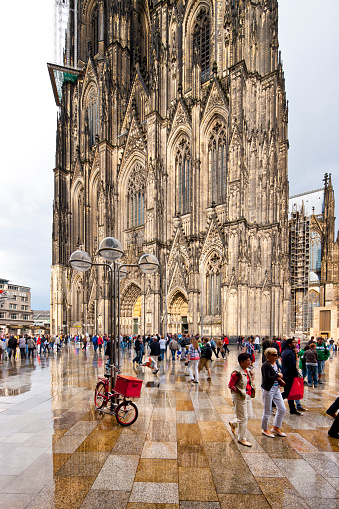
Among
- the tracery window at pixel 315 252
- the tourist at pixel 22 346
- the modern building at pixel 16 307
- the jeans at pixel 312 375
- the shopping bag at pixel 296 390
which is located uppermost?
the tracery window at pixel 315 252

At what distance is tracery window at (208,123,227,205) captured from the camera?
29.5 metres

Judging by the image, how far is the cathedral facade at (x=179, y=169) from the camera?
2686cm

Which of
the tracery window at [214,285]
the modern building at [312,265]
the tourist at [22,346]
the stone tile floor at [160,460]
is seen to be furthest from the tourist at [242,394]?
the modern building at [312,265]

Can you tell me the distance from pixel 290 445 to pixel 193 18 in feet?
122

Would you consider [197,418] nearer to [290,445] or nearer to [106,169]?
[290,445]

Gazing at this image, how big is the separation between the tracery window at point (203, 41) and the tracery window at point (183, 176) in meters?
6.35

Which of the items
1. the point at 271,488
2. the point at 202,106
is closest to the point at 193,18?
the point at 202,106

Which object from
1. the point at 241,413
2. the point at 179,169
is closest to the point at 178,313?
the point at 179,169

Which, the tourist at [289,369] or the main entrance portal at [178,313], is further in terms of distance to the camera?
the main entrance portal at [178,313]

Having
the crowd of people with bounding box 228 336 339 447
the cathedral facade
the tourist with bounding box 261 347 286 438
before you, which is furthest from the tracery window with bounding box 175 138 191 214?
the tourist with bounding box 261 347 286 438

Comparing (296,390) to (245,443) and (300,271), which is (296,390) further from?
(300,271)

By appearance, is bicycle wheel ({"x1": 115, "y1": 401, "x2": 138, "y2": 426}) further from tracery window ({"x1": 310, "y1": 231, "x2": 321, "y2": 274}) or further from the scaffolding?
tracery window ({"x1": 310, "y1": 231, "x2": 321, "y2": 274})

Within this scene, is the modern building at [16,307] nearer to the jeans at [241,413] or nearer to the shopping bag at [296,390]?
the shopping bag at [296,390]

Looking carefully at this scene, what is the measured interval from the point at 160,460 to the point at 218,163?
27.8 metres
